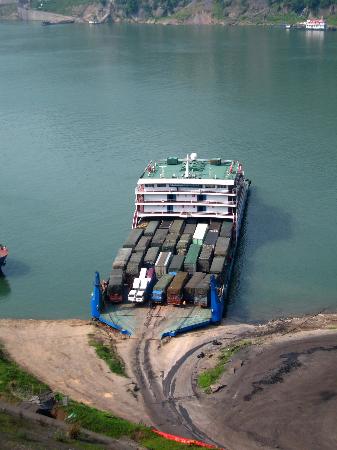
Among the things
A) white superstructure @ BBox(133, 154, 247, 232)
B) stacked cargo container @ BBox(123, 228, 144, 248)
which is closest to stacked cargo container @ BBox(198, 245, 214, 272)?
stacked cargo container @ BBox(123, 228, 144, 248)

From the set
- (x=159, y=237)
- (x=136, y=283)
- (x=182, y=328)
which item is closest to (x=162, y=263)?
(x=136, y=283)

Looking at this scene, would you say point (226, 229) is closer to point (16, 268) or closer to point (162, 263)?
point (162, 263)

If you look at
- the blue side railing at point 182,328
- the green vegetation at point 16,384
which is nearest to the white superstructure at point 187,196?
the blue side railing at point 182,328

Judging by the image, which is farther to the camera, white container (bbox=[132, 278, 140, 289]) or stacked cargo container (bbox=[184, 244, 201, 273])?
stacked cargo container (bbox=[184, 244, 201, 273])

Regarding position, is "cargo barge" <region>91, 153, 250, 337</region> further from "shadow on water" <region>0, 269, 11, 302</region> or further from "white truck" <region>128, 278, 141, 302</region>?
"shadow on water" <region>0, 269, 11, 302</region>

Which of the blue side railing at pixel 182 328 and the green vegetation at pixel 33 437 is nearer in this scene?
the green vegetation at pixel 33 437

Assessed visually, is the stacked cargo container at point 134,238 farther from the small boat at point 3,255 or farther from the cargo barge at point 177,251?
the small boat at point 3,255

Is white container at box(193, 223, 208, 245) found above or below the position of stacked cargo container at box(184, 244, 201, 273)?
above
